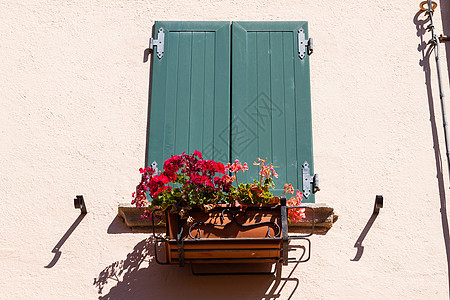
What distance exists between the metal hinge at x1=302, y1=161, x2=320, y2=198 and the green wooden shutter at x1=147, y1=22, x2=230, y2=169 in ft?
1.78

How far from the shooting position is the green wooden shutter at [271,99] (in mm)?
5450

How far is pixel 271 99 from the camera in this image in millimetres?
5684

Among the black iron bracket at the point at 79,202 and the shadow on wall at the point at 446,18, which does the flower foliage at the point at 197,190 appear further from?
the shadow on wall at the point at 446,18

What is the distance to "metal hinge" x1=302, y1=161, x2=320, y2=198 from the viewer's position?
17.4 ft

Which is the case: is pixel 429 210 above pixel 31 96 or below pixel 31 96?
below

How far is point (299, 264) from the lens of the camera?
5039 mm

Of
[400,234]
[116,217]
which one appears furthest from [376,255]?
[116,217]

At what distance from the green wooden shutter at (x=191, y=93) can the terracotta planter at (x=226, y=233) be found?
80cm

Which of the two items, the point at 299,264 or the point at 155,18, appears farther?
the point at 155,18

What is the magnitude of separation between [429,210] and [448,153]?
0.46 meters

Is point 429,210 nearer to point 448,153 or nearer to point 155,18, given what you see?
point 448,153

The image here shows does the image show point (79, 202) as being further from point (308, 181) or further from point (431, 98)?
point (431, 98)

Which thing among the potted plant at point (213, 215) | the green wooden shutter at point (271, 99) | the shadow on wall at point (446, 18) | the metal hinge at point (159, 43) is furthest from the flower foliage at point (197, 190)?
the shadow on wall at point (446, 18)

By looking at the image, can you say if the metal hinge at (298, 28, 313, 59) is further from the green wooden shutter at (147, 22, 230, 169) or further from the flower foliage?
the flower foliage
